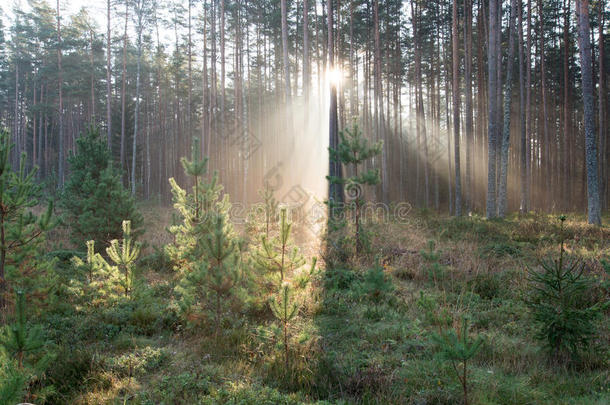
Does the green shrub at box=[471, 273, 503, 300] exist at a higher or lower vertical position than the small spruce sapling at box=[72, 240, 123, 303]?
lower

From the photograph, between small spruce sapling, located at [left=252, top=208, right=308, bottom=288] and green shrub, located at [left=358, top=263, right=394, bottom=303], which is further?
green shrub, located at [left=358, top=263, right=394, bottom=303]

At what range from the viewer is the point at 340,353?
4.49m

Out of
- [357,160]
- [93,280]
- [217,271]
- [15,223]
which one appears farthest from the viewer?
[357,160]

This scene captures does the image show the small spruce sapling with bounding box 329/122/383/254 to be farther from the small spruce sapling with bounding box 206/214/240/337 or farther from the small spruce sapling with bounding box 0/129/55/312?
the small spruce sapling with bounding box 0/129/55/312

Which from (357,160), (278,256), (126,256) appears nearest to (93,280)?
(126,256)

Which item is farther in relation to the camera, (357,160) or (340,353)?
(357,160)

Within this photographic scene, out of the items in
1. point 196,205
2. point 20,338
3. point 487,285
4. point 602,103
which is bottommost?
point 487,285

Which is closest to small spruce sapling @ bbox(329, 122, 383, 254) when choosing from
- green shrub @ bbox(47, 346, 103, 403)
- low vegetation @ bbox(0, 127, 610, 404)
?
low vegetation @ bbox(0, 127, 610, 404)

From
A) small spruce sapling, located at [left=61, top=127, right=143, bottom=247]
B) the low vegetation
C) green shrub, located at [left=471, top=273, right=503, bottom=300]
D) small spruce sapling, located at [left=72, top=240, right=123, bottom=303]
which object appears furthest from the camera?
small spruce sapling, located at [left=61, top=127, right=143, bottom=247]

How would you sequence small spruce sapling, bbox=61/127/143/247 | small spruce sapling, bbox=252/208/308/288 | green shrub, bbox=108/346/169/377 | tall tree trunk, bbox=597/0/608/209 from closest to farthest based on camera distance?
green shrub, bbox=108/346/169/377 → small spruce sapling, bbox=252/208/308/288 → small spruce sapling, bbox=61/127/143/247 → tall tree trunk, bbox=597/0/608/209

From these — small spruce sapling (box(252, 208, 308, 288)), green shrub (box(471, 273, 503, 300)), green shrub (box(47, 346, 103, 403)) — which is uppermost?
small spruce sapling (box(252, 208, 308, 288))

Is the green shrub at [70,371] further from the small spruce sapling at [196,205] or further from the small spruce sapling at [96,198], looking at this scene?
the small spruce sapling at [96,198]

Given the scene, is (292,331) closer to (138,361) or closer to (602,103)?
(138,361)

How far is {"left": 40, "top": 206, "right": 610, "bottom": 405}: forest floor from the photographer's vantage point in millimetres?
3549
